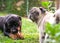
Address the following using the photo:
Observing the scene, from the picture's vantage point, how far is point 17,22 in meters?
7.57

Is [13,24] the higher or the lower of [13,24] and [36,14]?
the lower

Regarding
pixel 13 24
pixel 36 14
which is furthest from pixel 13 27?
pixel 36 14

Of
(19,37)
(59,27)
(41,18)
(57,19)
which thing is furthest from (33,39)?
(59,27)

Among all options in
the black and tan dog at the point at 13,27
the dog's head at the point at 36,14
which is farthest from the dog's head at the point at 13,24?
the dog's head at the point at 36,14

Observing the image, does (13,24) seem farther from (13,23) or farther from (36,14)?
(36,14)

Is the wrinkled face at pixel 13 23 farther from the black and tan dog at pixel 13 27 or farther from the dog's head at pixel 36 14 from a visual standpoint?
the dog's head at pixel 36 14

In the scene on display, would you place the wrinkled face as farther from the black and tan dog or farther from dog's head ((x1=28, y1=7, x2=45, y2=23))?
dog's head ((x1=28, y1=7, x2=45, y2=23))

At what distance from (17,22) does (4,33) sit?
0.96 m

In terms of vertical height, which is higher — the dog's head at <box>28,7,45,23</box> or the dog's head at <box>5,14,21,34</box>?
the dog's head at <box>28,7,45,23</box>

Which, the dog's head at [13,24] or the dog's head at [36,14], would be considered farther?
the dog's head at [13,24]

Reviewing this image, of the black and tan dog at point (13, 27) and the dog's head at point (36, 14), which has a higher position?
the dog's head at point (36, 14)

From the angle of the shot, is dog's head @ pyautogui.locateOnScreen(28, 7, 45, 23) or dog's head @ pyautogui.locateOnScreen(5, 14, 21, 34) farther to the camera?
dog's head @ pyautogui.locateOnScreen(5, 14, 21, 34)

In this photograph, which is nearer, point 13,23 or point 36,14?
point 36,14

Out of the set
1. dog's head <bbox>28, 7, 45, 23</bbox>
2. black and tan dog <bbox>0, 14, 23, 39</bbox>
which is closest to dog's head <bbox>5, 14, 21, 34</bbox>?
black and tan dog <bbox>0, 14, 23, 39</bbox>
